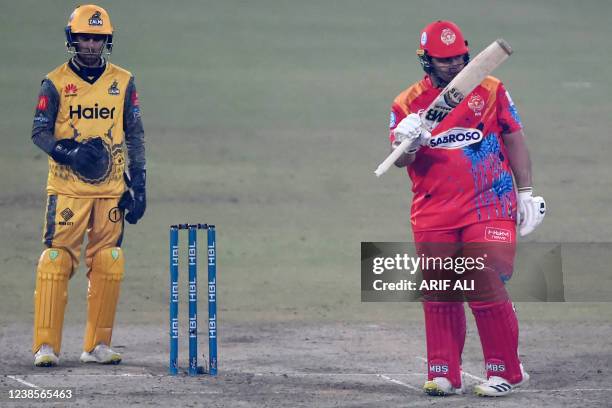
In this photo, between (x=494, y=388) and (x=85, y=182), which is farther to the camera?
(x=85, y=182)

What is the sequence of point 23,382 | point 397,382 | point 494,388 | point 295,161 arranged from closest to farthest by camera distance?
1. point 494,388
2. point 23,382
3. point 397,382
4. point 295,161

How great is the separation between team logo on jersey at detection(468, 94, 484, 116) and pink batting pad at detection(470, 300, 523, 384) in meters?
1.09

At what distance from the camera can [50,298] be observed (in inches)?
368

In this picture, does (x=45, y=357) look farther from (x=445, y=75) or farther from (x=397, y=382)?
(x=445, y=75)

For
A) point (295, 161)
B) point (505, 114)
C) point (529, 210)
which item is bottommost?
point (529, 210)

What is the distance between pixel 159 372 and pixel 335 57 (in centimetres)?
1294

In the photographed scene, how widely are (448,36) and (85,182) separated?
2.58 meters

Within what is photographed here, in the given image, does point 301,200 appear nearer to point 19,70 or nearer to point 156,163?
point 156,163

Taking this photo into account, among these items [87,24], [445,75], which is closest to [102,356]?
[87,24]

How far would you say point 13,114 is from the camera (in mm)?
18578

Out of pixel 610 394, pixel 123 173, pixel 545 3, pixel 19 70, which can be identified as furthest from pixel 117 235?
pixel 545 3

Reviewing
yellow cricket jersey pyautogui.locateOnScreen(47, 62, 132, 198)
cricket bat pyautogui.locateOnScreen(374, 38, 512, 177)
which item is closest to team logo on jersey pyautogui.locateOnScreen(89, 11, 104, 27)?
yellow cricket jersey pyautogui.locateOnScreen(47, 62, 132, 198)

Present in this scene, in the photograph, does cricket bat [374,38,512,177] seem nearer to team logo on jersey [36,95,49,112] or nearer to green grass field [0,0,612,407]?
green grass field [0,0,612,407]

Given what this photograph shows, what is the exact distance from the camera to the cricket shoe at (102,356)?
941cm
